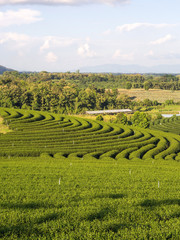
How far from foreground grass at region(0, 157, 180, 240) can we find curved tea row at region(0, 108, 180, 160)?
17.5 metres

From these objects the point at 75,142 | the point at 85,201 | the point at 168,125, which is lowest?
the point at 168,125

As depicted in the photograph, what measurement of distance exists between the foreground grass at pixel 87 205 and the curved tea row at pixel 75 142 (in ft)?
57.4

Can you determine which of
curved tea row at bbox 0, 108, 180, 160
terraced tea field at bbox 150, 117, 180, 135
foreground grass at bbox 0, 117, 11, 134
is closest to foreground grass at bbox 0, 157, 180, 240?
curved tea row at bbox 0, 108, 180, 160

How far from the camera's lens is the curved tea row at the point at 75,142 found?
162 ft

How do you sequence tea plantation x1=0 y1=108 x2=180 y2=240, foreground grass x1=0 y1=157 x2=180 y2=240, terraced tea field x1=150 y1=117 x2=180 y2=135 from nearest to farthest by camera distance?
foreground grass x1=0 y1=157 x2=180 y2=240, tea plantation x1=0 y1=108 x2=180 y2=240, terraced tea field x1=150 y1=117 x2=180 y2=135

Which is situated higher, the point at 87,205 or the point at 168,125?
the point at 87,205

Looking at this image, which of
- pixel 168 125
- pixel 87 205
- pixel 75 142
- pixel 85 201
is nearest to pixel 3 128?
pixel 75 142

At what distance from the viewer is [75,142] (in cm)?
5653

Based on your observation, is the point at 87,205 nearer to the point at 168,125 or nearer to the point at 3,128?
the point at 3,128

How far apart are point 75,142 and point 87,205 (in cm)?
3686

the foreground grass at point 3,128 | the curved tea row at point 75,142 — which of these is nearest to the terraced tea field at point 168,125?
the curved tea row at point 75,142

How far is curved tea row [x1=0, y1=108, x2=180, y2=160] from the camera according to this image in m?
49.2

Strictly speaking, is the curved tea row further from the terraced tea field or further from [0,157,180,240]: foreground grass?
the terraced tea field

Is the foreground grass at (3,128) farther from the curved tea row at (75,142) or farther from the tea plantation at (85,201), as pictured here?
the tea plantation at (85,201)
